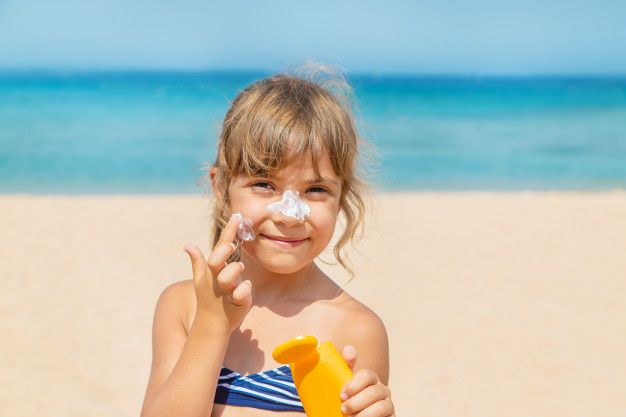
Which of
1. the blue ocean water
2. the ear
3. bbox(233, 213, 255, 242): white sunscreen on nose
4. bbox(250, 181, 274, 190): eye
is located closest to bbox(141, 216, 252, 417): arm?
bbox(233, 213, 255, 242): white sunscreen on nose

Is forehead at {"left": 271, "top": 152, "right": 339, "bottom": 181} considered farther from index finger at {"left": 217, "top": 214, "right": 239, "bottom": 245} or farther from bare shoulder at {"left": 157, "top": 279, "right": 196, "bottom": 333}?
bare shoulder at {"left": 157, "top": 279, "right": 196, "bottom": 333}

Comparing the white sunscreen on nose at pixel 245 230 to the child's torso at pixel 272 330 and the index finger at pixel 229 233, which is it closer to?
the index finger at pixel 229 233

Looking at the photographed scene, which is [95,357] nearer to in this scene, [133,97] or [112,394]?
[112,394]

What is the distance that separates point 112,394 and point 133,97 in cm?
2944

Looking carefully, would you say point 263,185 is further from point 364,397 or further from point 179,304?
point 364,397

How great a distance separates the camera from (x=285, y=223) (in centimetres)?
211

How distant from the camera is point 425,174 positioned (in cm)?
1641

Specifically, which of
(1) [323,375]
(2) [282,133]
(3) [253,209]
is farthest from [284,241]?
(1) [323,375]

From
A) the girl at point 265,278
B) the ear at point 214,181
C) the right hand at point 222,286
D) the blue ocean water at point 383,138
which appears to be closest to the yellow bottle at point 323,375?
the girl at point 265,278

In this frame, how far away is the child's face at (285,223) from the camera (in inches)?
84.3

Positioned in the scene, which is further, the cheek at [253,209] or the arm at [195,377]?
the cheek at [253,209]

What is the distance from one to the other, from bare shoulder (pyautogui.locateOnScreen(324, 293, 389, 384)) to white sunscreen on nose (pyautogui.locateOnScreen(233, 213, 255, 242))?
369 mm

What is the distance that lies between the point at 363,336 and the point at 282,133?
1.84ft

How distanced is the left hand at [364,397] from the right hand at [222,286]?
1.02 ft
